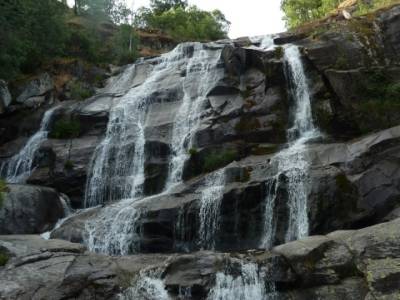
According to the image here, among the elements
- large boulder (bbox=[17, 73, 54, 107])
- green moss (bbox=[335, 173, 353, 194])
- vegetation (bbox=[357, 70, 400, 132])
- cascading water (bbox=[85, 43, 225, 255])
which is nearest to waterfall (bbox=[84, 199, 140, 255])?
cascading water (bbox=[85, 43, 225, 255])

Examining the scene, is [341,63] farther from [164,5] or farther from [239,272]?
[164,5]

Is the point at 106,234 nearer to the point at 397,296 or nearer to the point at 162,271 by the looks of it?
the point at 162,271

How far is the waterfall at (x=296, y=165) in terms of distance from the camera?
698 inches

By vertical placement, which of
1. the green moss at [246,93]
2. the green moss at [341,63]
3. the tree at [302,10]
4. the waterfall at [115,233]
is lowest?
the waterfall at [115,233]

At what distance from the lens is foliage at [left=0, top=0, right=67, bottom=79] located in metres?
24.3

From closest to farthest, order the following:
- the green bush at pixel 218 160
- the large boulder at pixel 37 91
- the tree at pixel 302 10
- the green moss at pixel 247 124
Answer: the green bush at pixel 218 160
the green moss at pixel 247 124
the large boulder at pixel 37 91
the tree at pixel 302 10

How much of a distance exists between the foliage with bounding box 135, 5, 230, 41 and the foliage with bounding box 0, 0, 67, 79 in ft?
45.3

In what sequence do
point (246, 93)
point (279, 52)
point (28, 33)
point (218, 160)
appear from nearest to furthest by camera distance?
point (218, 160)
point (246, 93)
point (279, 52)
point (28, 33)

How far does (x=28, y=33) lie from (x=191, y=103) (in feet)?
32.8

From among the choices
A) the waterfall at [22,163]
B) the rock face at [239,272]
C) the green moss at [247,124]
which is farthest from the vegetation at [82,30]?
the rock face at [239,272]

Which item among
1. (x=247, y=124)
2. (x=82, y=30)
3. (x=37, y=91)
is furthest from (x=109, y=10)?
(x=247, y=124)

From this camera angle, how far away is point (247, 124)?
76.0 ft

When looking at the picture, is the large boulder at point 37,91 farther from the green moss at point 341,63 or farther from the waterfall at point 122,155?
the green moss at point 341,63

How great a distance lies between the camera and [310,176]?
59.6 feet
